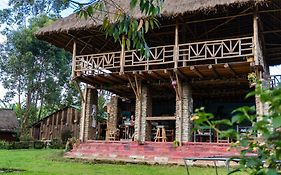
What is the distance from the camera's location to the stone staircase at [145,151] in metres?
10.5

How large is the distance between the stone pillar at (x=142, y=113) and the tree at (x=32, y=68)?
12.9m

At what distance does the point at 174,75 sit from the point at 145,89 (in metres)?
1.59

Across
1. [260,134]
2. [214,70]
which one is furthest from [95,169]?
[260,134]

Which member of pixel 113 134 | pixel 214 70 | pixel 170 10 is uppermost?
pixel 170 10

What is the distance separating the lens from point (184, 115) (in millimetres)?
11656

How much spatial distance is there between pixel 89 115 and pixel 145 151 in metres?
3.25

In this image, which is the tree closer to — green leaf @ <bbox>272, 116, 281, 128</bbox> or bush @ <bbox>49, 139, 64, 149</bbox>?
bush @ <bbox>49, 139, 64, 149</bbox>

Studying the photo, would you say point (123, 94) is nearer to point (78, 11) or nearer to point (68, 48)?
point (68, 48)

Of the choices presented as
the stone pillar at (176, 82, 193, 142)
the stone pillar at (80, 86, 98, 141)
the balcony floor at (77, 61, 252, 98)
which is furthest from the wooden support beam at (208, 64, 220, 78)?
the stone pillar at (80, 86, 98, 141)

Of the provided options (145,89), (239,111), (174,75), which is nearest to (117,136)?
(145,89)

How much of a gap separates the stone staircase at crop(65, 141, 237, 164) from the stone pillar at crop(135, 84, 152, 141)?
→ 1.73 feet

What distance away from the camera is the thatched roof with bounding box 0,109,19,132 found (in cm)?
2594

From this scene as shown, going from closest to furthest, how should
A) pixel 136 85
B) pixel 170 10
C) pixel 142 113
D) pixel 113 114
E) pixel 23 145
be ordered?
pixel 170 10, pixel 136 85, pixel 142 113, pixel 113 114, pixel 23 145

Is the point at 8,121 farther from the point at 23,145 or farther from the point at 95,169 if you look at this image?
the point at 95,169
